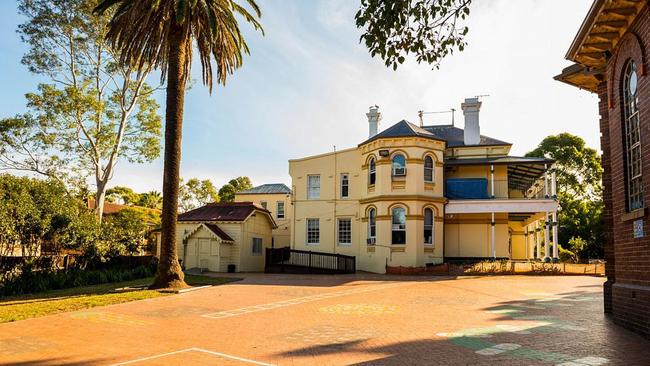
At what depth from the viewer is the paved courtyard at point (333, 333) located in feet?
25.5

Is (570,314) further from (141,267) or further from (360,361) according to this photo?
(141,267)

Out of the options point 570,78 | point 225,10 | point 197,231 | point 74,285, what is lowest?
point 74,285

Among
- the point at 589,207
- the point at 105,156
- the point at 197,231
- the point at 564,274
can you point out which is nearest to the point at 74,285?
the point at 197,231

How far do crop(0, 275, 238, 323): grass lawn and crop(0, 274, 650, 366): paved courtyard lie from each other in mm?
671

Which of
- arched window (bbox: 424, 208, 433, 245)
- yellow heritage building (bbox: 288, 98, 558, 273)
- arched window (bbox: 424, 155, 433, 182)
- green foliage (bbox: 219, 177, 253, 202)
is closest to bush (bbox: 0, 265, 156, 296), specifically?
yellow heritage building (bbox: 288, 98, 558, 273)

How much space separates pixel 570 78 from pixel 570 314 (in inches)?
235

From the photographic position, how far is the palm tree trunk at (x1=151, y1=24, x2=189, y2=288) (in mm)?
18891

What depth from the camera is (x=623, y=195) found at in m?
10.2

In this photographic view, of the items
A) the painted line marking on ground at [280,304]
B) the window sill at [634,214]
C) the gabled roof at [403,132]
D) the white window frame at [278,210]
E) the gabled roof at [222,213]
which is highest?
the gabled roof at [403,132]

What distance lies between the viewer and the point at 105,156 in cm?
3017

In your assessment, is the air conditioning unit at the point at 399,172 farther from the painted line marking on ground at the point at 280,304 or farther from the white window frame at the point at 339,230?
the painted line marking on ground at the point at 280,304

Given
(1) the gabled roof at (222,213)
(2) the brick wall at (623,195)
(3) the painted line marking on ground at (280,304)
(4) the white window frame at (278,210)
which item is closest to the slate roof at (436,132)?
(1) the gabled roof at (222,213)

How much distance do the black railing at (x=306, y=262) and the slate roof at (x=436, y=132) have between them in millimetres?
7434

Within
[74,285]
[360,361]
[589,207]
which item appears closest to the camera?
[360,361]
